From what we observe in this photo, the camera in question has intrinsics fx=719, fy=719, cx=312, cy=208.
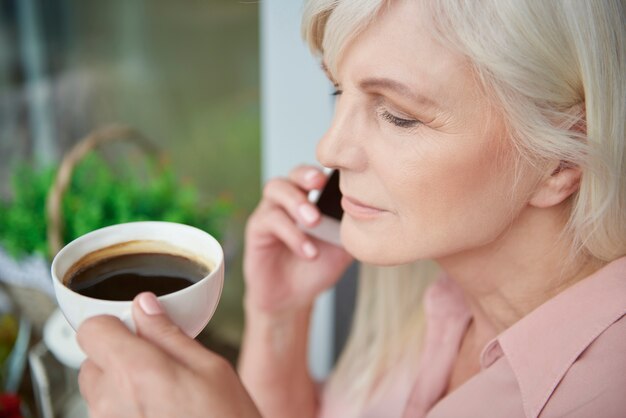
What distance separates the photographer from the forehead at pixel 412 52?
668mm

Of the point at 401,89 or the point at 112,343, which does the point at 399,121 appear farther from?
the point at 112,343

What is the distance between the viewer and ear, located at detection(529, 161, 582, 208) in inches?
29.2

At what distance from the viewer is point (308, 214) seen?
0.99 metres

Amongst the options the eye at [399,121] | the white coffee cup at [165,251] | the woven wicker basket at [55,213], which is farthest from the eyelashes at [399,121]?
the woven wicker basket at [55,213]

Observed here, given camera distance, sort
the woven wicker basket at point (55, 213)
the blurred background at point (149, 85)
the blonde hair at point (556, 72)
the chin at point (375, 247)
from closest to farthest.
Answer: the blonde hair at point (556, 72) < the chin at point (375, 247) < the woven wicker basket at point (55, 213) < the blurred background at point (149, 85)

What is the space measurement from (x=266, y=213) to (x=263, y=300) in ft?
0.45

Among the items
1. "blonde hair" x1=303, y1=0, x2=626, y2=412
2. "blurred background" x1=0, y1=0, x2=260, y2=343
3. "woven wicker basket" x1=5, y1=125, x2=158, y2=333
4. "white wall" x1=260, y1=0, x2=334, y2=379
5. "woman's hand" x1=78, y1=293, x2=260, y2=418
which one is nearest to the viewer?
"woman's hand" x1=78, y1=293, x2=260, y2=418

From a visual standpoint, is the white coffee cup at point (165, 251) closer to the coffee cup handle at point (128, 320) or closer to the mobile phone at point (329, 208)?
the coffee cup handle at point (128, 320)

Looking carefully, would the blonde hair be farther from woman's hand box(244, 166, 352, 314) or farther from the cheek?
woman's hand box(244, 166, 352, 314)

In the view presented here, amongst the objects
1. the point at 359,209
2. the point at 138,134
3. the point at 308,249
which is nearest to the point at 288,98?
the point at 138,134

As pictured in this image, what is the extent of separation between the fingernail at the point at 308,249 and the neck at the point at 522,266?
0.21 m

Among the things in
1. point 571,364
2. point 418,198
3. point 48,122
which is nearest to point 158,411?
point 418,198

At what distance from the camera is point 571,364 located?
0.75 metres

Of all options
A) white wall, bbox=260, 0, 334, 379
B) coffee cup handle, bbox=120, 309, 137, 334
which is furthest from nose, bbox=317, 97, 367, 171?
white wall, bbox=260, 0, 334, 379
